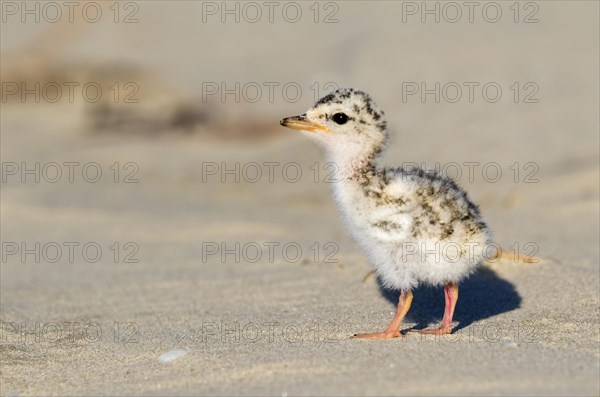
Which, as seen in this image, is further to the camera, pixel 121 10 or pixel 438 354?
pixel 121 10

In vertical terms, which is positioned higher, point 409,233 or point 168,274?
point 409,233

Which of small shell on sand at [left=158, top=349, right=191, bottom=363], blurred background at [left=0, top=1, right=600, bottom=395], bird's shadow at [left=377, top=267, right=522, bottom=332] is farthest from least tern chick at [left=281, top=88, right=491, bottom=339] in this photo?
small shell on sand at [left=158, top=349, right=191, bottom=363]

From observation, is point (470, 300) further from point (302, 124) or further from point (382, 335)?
point (302, 124)

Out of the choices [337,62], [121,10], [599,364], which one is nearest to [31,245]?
[599,364]

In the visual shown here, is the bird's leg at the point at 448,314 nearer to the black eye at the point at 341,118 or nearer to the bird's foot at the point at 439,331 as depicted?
the bird's foot at the point at 439,331

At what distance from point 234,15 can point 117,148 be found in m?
7.58

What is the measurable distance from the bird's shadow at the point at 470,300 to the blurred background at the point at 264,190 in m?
0.03

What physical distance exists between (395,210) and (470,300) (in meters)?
1.44

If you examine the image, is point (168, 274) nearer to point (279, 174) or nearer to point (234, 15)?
point (279, 174)

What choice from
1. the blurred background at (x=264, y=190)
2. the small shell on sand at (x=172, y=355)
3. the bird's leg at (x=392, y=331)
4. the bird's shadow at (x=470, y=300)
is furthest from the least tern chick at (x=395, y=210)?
the small shell on sand at (x=172, y=355)

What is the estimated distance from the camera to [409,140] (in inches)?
472

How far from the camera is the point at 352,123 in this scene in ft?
16.6

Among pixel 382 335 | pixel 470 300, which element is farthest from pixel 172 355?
pixel 470 300

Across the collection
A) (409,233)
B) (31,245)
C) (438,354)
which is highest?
(409,233)
